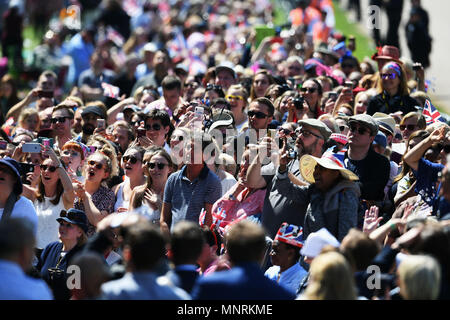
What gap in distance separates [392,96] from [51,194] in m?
4.09

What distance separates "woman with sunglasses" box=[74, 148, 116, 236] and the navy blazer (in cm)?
317

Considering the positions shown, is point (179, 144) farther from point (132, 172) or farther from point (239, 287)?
point (239, 287)

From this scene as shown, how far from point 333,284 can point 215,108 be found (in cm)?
524

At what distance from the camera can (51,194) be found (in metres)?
8.63

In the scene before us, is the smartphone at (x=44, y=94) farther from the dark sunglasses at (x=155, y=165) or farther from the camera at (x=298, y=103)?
the dark sunglasses at (x=155, y=165)

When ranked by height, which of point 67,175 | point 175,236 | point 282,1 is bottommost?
point 175,236

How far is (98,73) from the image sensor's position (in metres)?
16.1

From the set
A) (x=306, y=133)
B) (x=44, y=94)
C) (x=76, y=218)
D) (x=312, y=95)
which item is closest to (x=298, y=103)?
(x=312, y=95)

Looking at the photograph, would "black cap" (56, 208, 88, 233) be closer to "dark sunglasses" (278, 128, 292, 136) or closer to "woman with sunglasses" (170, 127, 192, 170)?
"woman with sunglasses" (170, 127, 192, 170)

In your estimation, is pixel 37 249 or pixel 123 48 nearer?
pixel 37 249

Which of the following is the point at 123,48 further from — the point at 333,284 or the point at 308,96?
the point at 333,284

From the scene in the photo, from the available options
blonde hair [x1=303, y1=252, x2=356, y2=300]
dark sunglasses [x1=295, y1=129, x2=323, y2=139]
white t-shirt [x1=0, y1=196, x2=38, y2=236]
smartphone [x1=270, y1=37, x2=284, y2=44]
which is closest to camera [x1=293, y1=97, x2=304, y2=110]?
dark sunglasses [x1=295, y1=129, x2=323, y2=139]

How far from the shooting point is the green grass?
880 inches
